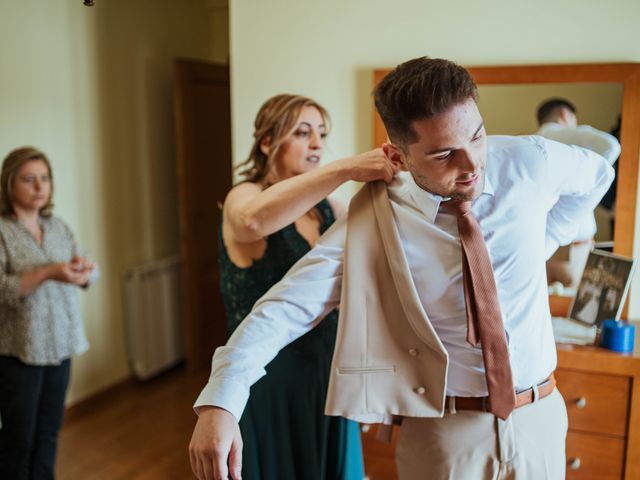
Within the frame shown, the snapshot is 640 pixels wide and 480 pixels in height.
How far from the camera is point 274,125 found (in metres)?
1.52

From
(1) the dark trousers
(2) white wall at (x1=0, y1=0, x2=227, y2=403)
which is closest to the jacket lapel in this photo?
(1) the dark trousers

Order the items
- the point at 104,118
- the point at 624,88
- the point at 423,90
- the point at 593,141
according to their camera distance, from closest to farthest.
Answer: the point at 423,90 < the point at 593,141 < the point at 624,88 < the point at 104,118

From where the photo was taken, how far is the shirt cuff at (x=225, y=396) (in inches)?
36.8

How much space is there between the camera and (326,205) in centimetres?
159

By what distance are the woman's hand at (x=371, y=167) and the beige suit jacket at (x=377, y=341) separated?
3cm

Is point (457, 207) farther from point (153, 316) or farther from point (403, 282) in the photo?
point (153, 316)

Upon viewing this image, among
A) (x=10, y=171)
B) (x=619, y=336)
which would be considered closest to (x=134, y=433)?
(x=10, y=171)

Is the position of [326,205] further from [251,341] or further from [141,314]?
[141,314]

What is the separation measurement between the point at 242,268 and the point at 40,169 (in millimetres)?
1209

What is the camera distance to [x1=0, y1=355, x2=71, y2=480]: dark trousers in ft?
7.27

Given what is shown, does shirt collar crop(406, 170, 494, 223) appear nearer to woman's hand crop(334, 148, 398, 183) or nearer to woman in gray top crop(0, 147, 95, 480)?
woman's hand crop(334, 148, 398, 183)

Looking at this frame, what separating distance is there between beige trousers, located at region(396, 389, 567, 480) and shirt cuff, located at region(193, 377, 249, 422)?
13.3 inches

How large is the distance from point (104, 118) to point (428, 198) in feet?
8.31

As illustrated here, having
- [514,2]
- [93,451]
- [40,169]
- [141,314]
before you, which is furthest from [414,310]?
[141,314]
